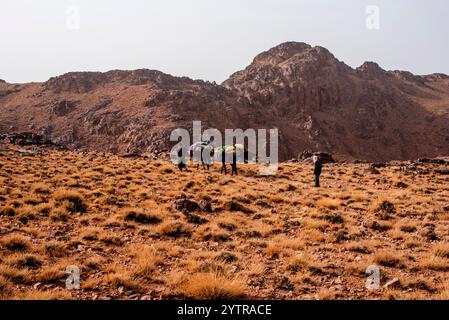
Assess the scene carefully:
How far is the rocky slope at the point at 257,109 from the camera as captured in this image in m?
72.1

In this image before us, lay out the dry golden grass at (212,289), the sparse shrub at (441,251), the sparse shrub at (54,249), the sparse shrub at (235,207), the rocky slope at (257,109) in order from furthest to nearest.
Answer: the rocky slope at (257,109) → the sparse shrub at (235,207) → the sparse shrub at (441,251) → the sparse shrub at (54,249) → the dry golden grass at (212,289)

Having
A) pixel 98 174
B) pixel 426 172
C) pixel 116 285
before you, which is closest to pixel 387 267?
pixel 116 285

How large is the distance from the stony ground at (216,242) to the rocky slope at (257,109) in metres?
47.2

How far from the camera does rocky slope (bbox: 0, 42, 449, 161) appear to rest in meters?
72.1

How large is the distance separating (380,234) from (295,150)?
212 ft

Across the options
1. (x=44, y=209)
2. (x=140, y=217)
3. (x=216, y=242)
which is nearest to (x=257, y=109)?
(x=140, y=217)

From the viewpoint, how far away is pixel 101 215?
13.7 m

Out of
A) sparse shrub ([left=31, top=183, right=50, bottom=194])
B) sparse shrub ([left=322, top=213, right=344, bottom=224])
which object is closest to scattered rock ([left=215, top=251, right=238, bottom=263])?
sparse shrub ([left=322, top=213, right=344, bottom=224])

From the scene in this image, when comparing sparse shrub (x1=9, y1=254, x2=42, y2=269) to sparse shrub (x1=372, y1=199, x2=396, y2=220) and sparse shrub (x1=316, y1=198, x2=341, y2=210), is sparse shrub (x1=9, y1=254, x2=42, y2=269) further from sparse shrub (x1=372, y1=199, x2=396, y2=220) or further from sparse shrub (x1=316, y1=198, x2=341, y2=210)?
sparse shrub (x1=372, y1=199, x2=396, y2=220)

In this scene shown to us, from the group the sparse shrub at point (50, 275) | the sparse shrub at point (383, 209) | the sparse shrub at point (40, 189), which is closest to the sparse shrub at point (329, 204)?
the sparse shrub at point (383, 209)

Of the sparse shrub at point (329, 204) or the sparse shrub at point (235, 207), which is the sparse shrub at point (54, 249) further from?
the sparse shrub at point (329, 204)

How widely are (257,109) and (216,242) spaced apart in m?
77.8

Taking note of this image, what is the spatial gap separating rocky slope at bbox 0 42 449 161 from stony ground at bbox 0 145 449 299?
1859 inches

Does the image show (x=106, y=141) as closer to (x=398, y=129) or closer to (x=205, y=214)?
(x=205, y=214)
